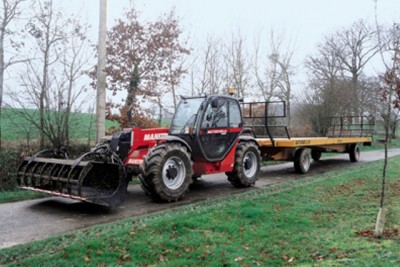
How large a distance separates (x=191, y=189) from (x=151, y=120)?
5.33 meters

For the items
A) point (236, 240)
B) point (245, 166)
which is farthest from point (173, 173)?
point (236, 240)

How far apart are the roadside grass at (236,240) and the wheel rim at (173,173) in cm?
93

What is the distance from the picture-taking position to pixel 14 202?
8164 millimetres

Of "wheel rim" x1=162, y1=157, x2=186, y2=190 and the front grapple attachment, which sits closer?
the front grapple attachment

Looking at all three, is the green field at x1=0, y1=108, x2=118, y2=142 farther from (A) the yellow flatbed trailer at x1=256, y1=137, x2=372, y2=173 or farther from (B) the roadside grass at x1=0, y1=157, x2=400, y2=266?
(A) the yellow flatbed trailer at x1=256, y1=137, x2=372, y2=173

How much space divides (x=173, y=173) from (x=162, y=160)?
1.84 ft

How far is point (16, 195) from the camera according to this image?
28.2ft

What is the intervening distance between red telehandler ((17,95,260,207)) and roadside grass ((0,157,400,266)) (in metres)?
1.00

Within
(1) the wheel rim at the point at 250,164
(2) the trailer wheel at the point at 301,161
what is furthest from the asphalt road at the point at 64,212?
(2) the trailer wheel at the point at 301,161

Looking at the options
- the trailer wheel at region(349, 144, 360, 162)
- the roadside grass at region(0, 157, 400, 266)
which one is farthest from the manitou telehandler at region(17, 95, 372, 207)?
the trailer wheel at region(349, 144, 360, 162)

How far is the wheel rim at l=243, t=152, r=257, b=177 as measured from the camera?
34.7 ft

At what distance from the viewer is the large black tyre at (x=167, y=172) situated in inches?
309

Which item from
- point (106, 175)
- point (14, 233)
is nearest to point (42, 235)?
point (14, 233)

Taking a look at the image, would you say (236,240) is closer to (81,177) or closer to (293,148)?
(81,177)
